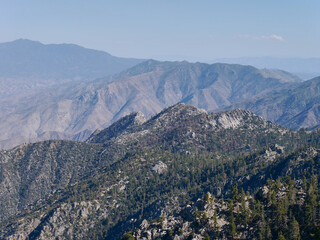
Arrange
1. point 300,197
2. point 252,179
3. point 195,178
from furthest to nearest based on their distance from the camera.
Result: point 195,178, point 252,179, point 300,197

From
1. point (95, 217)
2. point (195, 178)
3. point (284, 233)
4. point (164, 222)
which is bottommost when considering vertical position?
point (95, 217)

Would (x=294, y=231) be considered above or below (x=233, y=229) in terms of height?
above

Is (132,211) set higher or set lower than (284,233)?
lower

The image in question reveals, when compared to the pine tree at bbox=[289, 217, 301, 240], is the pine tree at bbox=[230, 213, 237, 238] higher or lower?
lower

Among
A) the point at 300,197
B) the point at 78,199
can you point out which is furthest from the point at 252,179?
the point at 78,199

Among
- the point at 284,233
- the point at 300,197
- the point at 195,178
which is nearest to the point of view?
the point at 284,233

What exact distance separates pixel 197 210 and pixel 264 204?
2036 centimetres

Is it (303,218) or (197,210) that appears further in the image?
(197,210)

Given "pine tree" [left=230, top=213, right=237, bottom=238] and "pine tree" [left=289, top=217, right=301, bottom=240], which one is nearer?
"pine tree" [left=289, top=217, right=301, bottom=240]

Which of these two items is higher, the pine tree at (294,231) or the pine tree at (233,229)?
the pine tree at (294,231)

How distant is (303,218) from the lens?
99.4 meters

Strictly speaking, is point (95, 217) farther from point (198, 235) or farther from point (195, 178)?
point (198, 235)

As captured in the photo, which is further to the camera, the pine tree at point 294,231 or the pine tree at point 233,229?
the pine tree at point 233,229

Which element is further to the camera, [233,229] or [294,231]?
[233,229]
